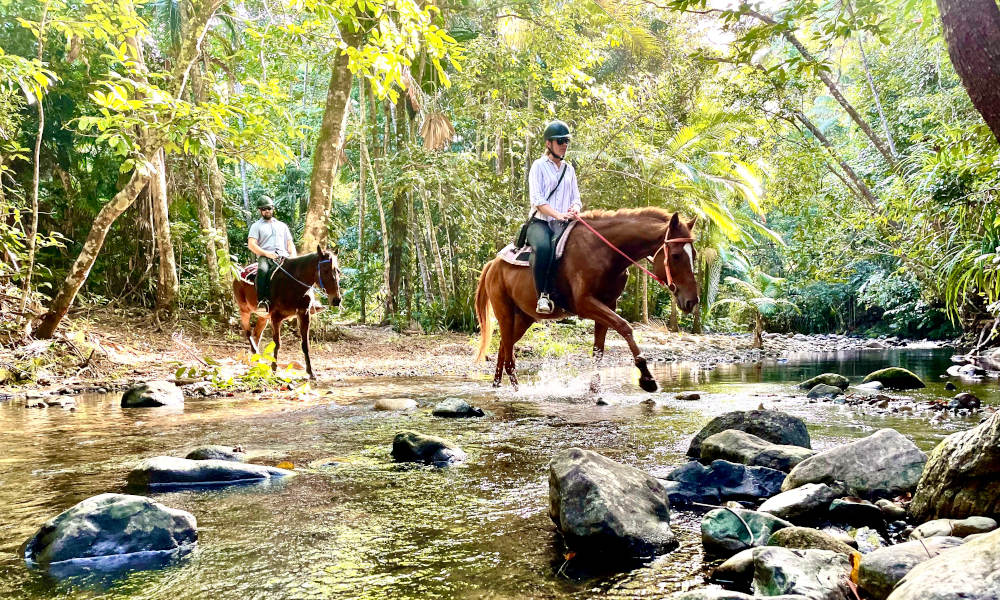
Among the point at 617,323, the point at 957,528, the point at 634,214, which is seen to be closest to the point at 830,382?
the point at 617,323

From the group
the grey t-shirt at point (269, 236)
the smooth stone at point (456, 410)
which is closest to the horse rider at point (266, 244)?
the grey t-shirt at point (269, 236)

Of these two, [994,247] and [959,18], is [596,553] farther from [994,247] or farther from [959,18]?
[994,247]

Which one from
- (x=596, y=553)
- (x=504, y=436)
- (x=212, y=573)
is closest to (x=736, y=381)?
(x=504, y=436)

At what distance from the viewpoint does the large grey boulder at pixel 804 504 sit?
10.7ft

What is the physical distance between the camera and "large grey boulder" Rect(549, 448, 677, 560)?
292 cm

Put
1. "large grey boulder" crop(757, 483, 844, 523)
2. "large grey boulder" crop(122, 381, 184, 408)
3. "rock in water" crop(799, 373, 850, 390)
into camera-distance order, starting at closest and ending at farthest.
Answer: "large grey boulder" crop(757, 483, 844, 523), "large grey boulder" crop(122, 381, 184, 408), "rock in water" crop(799, 373, 850, 390)

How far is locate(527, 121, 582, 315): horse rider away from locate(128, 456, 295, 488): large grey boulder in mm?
4931

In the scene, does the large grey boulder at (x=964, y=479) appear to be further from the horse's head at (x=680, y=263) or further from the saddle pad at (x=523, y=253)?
the saddle pad at (x=523, y=253)

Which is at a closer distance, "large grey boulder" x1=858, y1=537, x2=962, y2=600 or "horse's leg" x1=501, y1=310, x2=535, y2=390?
"large grey boulder" x1=858, y1=537, x2=962, y2=600

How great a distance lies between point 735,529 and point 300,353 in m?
14.0

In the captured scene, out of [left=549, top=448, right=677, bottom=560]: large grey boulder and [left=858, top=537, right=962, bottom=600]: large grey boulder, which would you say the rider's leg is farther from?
[left=858, top=537, right=962, bottom=600]: large grey boulder

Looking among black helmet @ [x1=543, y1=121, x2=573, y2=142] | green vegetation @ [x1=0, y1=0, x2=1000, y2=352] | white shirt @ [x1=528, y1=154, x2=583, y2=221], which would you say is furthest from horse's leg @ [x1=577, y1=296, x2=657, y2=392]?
green vegetation @ [x1=0, y1=0, x2=1000, y2=352]

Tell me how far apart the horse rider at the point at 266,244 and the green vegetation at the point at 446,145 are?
1249mm

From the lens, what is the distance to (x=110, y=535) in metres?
2.90
